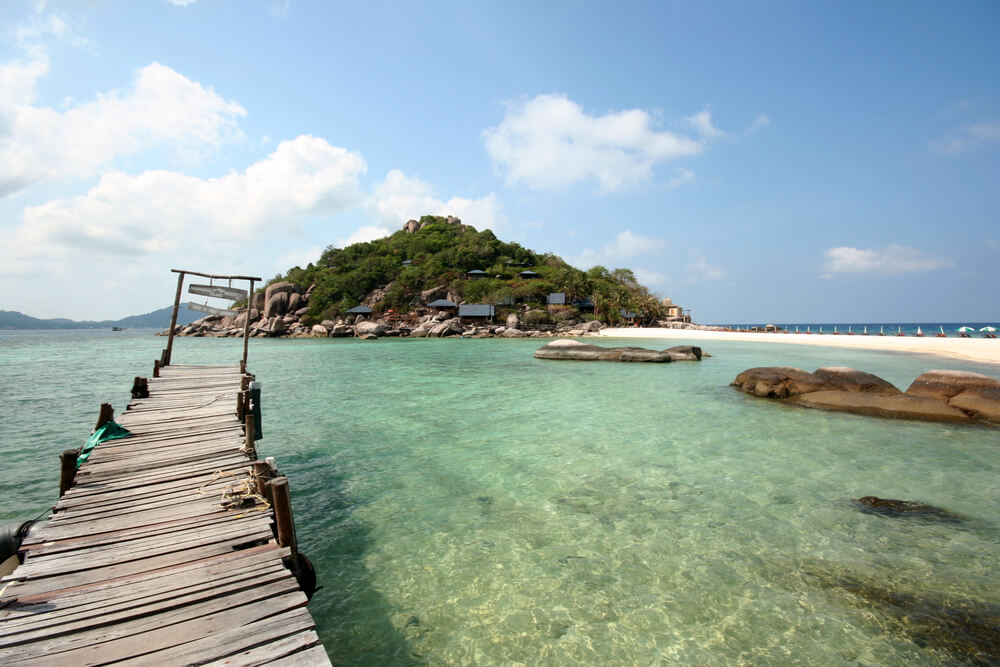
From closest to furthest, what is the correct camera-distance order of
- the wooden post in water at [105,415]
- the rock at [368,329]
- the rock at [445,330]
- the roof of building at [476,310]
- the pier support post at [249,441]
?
the pier support post at [249,441]
the wooden post in water at [105,415]
the rock at [445,330]
the rock at [368,329]
the roof of building at [476,310]

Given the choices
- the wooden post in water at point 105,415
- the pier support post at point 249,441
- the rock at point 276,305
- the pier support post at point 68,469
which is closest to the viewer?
the pier support post at point 68,469

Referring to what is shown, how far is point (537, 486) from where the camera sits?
700cm

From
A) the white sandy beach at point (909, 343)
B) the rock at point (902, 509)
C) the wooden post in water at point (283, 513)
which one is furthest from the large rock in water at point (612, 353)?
the wooden post in water at point (283, 513)

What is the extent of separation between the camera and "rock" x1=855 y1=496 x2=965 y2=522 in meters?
5.88

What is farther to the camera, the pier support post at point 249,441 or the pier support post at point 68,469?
the pier support post at point 249,441

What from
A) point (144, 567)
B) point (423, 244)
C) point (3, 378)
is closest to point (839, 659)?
point (144, 567)

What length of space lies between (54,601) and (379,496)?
3.99 meters

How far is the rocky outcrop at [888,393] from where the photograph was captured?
11.0 metres

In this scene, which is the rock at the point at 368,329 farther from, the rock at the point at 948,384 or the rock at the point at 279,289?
the rock at the point at 948,384

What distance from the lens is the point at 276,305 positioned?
67750 millimetres

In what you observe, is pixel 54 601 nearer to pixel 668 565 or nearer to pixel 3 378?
pixel 668 565

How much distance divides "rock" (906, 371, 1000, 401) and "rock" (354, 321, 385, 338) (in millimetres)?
53116

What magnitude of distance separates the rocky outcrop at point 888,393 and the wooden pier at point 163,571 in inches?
559

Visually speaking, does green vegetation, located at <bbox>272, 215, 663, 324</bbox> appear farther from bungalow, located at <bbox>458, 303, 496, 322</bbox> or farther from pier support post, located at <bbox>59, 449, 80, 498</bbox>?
pier support post, located at <bbox>59, 449, 80, 498</bbox>
